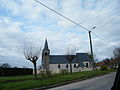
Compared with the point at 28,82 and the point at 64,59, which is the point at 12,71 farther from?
the point at 64,59

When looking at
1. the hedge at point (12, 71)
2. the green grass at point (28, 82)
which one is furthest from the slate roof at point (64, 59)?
the green grass at point (28, 82)

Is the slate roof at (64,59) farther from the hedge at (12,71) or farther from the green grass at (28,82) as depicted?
the green grass at (28,82)

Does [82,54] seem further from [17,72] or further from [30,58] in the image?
[30,58]

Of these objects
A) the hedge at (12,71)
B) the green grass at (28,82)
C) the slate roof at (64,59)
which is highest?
the slate roof at (64,59)

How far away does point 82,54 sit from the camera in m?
100


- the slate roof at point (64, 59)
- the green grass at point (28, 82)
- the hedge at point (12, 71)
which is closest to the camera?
the green grass at point (28, 82)

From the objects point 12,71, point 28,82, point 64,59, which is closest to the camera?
point 28,82

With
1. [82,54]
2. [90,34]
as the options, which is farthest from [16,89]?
[82,54]

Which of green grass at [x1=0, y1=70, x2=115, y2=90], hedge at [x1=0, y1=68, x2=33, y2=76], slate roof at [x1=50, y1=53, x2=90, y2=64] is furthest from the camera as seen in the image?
slate roof at [x1=50, y1=53, x2=90, y2=64]

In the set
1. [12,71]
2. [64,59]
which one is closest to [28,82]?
[12,71]

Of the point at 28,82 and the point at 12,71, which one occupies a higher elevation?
the point at 12,71

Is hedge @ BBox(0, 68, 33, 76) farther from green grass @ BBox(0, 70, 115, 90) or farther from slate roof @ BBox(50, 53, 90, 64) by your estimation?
slate roof @ BBox(50, 53, 90, 64)

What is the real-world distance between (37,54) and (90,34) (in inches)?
536

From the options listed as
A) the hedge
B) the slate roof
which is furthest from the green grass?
the slate roof
